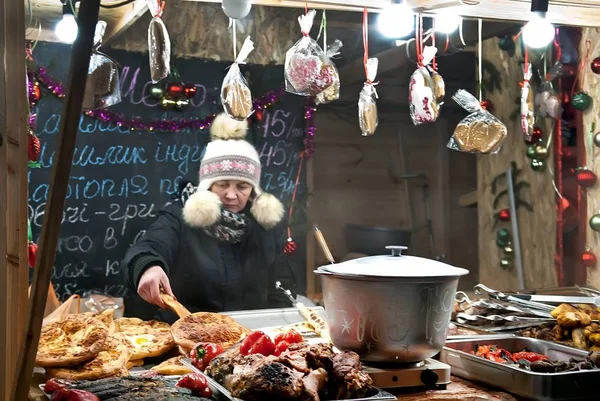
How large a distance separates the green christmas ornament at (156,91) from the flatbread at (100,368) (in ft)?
7.19

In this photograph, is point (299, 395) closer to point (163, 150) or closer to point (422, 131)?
point (163, 150)

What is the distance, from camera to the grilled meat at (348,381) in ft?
5.90

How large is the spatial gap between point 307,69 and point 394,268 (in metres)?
0.84

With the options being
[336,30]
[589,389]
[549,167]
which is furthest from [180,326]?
[549,167]

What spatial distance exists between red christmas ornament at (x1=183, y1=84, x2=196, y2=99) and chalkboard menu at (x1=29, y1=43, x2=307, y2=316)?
28 mm

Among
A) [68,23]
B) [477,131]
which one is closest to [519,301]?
[477,131]

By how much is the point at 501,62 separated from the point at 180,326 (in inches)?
142

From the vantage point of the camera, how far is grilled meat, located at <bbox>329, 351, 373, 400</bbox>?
1.80m

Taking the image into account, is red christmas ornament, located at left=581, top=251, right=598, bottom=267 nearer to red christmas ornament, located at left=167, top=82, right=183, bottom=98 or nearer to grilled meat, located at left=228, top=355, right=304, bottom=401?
red christmas ornament, located at left=167, top=82, right=183, bottom=98

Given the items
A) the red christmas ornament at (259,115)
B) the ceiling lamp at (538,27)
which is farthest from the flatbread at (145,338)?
the red christmas ornament at (259,115)

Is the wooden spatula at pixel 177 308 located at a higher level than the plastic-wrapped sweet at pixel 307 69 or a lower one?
lower

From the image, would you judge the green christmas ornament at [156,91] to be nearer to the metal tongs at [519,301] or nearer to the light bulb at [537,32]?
the metal tongs at [519,301]

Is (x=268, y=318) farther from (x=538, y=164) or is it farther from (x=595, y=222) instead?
(x=538, y=164)

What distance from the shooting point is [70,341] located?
2.20 m
